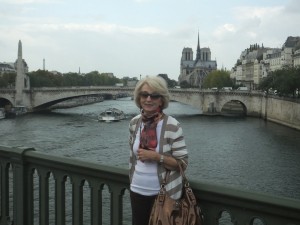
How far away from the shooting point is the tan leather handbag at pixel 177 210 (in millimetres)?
2074

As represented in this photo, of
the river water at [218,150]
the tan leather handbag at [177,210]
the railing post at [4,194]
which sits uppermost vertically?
the tan leather handbag at [177,210]

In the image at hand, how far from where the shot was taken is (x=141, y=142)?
2.29 meters

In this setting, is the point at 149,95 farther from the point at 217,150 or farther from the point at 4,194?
the point at 217,150

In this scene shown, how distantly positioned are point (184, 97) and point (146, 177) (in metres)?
45.6

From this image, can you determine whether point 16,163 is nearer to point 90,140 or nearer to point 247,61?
point 90,140

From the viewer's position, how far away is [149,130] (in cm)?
226

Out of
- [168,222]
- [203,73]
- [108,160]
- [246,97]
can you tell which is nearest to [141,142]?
[168,222]

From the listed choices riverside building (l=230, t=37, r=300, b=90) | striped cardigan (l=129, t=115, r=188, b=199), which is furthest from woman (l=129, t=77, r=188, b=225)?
riverside building (l=230, t=37, r=300, b=90)

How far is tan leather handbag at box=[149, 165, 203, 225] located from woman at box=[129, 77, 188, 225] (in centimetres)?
4

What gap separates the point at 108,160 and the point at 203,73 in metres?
91.5

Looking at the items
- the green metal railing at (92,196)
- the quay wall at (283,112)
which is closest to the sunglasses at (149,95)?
the green metal railing at (92,196)

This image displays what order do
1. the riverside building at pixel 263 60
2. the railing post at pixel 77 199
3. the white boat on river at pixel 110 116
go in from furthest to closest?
1. the riverside building at pixel 263 60
2. the white boat on river at pixel 110 116
3. the railing post at pixel 77 199

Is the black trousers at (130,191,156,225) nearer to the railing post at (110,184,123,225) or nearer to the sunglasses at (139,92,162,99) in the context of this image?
the railing post at (110,184,123,225)

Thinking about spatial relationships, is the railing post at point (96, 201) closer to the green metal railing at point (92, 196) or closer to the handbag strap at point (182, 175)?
the green metal railing at point (92, 196)
